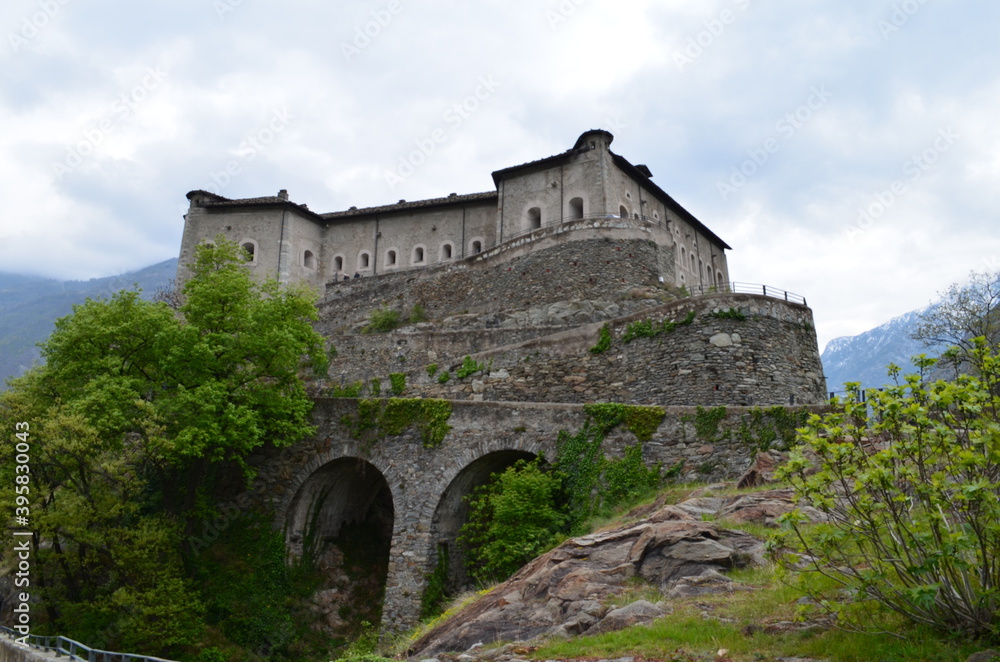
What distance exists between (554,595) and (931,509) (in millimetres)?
5713

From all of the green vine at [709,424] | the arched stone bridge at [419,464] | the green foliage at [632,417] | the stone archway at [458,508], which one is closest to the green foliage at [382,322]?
the arched stone bridge at [419,464]

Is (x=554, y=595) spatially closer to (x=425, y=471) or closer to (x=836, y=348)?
(x=425, y=471)

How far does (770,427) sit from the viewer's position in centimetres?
1688

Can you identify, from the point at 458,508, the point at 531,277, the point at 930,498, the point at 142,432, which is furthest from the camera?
the point at 531,277

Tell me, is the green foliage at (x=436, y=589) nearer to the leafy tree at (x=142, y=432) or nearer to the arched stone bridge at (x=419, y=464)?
the arched stone bridge at (x=419, y=464)

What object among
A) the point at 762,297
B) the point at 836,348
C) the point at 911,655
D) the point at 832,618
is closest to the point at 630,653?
the point at 832,618

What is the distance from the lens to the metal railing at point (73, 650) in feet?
48.7

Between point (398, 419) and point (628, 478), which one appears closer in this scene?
point (628, 478)

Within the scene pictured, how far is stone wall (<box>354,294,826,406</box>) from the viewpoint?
2241 centimetres

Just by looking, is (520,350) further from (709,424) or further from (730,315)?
(709,424)

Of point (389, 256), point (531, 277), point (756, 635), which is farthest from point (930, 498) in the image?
point (389, 256)

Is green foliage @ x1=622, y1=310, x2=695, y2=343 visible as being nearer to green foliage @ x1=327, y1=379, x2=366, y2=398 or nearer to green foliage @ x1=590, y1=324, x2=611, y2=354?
green foliage @ x1=590, y1=324, x2=611, y2=354

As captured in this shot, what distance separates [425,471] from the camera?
788 inches

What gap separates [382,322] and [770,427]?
2473 centimetres
